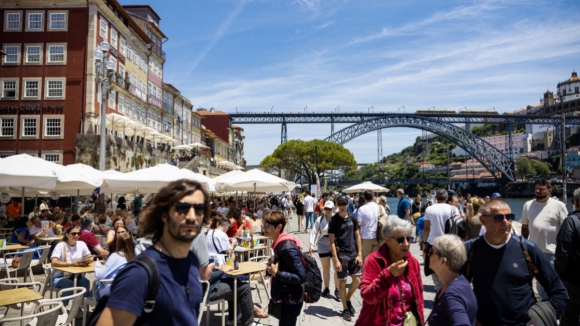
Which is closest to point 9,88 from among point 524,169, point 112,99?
point 112,99

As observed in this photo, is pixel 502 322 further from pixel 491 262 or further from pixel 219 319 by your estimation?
pixel 219 319

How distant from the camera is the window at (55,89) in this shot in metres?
26.8

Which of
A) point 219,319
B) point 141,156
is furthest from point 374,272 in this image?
point 141,156

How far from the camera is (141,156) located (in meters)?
28.0

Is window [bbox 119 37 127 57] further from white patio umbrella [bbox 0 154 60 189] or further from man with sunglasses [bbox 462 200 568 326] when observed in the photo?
man with sunglasses [bbox 462 200 568 326]

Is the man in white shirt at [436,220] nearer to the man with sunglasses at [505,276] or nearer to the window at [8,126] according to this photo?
the man with sunglasses at [505,276]

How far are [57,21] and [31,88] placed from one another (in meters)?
4.42

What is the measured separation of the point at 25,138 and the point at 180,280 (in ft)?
96.3

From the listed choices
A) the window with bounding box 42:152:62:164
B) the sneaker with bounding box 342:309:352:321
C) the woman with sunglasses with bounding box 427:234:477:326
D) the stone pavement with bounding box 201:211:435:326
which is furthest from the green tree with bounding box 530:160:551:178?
the woman with sunglasses with bounding box 427:234:477:326

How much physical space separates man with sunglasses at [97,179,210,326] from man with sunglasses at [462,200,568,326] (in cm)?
193

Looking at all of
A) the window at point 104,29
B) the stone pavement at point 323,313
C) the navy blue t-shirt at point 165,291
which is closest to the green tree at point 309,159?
the window at point 104,29

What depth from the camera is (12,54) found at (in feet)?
89.3

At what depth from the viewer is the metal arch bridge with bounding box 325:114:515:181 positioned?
7806cm

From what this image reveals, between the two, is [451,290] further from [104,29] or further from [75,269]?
[104,29]
